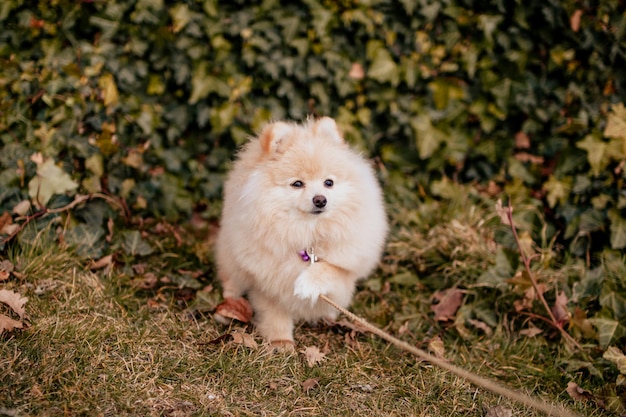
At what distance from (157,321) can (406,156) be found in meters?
2.31

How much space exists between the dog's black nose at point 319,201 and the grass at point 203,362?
0.80 m

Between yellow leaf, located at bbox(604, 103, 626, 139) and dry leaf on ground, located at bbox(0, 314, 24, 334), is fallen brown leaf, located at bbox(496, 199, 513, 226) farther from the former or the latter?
dry leaf on ground, located at bbox(0, 314, 24, 334)

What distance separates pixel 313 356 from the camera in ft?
10.1

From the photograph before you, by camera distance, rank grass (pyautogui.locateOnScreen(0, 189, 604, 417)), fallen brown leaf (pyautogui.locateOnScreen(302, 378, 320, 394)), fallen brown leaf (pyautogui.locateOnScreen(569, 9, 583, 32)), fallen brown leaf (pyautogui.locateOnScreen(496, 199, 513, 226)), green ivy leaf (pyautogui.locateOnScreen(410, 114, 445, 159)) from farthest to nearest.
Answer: green ivy leaf (pyautogui.locateOnScreen(410, 114, 445, 159)) < fallen brown leaf (pyautogui.locateOnScreen(569, 9, 583, 32)) < fallen brown leaf (pyautogui.locateOnScreen(496, 199, 513, 226)) < fallen brown leaf (pyautogui.locateOnScreen(302, 378, 320, 394)) < grass (pyautogui.locateOnScreen(0, 189, 604, 417))

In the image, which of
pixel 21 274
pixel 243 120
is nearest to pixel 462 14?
pixel 243 120

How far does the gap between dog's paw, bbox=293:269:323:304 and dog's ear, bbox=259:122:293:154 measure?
65cm

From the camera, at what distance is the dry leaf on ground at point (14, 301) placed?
9.33 feet

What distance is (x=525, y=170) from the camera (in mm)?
4344

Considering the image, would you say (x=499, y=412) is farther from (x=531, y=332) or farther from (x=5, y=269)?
(x=5, y=269)

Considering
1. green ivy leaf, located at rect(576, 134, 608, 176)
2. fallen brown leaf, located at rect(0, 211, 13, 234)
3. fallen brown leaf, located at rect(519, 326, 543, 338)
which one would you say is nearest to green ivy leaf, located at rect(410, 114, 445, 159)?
green ivy leaf, located at rect(576, 134, 608, 176)

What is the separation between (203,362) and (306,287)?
62 centimetres

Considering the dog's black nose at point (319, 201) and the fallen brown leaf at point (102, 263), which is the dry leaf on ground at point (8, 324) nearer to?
the fallen brown leaf at point (102, 263)

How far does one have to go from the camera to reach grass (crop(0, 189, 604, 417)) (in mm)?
2553

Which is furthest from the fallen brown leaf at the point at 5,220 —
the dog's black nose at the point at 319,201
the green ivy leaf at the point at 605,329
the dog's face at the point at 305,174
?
the green ivy leaf at the point at 605,329
